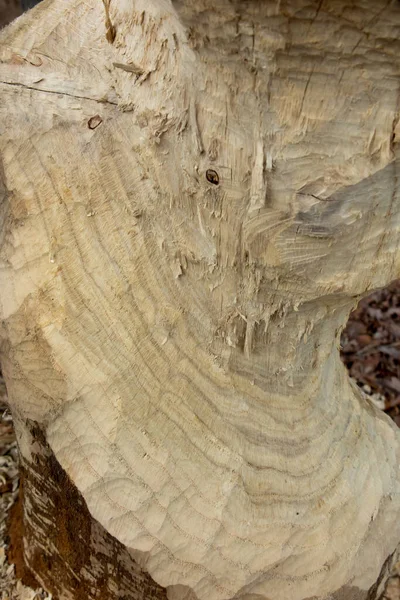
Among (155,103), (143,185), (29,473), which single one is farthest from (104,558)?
(155,103)

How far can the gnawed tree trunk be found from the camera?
103 cm

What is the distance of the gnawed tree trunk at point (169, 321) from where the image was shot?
103cm

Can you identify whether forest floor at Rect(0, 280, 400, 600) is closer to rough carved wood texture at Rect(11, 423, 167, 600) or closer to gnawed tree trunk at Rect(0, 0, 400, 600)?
rough carved wood texture at Rect(11, 423, 167, 600)

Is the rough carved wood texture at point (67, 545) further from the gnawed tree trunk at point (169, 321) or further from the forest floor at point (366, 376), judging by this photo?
the forest floor at point (366, 376)

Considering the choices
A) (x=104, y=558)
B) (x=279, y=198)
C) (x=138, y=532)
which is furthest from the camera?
(x=104, y=558)

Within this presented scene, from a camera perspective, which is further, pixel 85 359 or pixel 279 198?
pixel 85 359

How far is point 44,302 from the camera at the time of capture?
1.19 m

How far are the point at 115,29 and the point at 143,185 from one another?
0.32 m

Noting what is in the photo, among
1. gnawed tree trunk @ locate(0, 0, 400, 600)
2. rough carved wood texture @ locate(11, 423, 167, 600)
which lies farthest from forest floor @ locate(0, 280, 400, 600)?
gnawed tree trunk @ locate(0, 0, 400, 600)

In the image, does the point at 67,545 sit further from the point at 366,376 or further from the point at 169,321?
the point at 366,376

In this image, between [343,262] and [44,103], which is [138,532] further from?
[44,103]

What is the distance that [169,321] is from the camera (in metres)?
1.19

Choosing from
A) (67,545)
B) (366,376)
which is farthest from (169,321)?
(366,376)

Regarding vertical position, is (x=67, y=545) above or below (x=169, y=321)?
below
